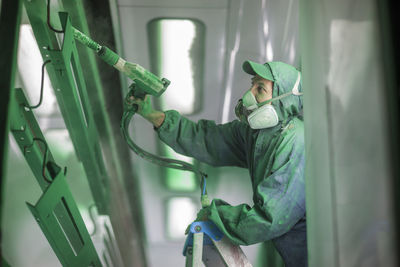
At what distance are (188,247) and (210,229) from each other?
0.41 feet

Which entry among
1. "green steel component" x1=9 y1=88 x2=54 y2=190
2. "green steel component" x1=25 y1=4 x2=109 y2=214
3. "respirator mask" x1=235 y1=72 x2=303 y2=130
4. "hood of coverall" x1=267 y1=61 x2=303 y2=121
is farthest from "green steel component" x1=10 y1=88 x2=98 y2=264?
"hood of coverall" x1=267 y1=61 x2=303 y2=121

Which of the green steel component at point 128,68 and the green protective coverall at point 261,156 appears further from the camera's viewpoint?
the green steel component at point 128,68

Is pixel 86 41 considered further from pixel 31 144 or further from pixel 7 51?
pixel 7 51

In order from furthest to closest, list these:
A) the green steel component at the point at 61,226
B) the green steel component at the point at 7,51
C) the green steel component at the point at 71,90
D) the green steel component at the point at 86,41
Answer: the green steel component at the point at 86,41 → the green steel component at the point at 71,90 → the green steel component at the point at 61,226 → the green steel component at the point at 7,51

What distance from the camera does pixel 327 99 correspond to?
1.35m

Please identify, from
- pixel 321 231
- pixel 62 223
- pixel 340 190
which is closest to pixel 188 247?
A: pixel 62 223

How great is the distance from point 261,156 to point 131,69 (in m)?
0.60

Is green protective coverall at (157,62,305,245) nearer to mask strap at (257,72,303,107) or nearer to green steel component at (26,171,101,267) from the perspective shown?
mask strap at (257,72,303,107)

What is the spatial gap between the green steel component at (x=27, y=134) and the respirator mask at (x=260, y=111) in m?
0.76

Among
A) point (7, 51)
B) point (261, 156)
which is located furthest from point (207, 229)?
point (7, 51)

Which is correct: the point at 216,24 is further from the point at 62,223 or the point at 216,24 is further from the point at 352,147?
the point at 352,147

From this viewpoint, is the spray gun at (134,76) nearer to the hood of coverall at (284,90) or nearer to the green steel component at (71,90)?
the green steel component at (71,90)

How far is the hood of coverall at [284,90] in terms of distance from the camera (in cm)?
200

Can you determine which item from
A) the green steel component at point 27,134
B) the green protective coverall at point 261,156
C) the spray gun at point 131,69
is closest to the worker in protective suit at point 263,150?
the green protective coverall at point 261,156
